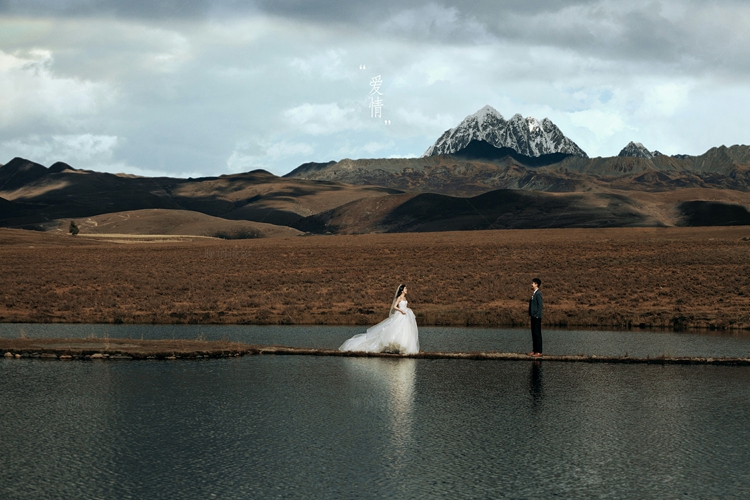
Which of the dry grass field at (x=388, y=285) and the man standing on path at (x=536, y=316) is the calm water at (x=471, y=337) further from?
the dry grass field at (x=388, y=285)

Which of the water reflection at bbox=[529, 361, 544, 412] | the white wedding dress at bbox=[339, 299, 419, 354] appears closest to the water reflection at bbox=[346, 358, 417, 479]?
the white wedding dress at bbox=[339, 299, 419, 354]

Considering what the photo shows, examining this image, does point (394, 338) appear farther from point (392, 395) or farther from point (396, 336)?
point (392, 395)

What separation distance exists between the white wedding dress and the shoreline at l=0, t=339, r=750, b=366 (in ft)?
1.28

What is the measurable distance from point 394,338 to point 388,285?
29.5 metres

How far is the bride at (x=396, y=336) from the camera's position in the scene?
24.0m

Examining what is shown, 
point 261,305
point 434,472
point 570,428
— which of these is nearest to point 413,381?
point 570,428

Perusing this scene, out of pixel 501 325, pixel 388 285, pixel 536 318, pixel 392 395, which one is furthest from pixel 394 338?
pixel 388 285

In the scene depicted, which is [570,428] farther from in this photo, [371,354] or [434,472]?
[371,354]

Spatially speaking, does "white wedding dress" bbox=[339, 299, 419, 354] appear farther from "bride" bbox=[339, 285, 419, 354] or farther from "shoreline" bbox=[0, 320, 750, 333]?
"shoreline" bbox=[0, 320, 750, 333]

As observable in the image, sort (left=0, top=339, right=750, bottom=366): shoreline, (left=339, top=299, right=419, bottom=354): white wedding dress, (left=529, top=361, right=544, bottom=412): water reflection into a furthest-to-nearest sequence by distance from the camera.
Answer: (left=339, top=299, right=419, bottom=354): white wedding dress
(left=0, top=339, right=750, bottom=366): shoreline
(left=529, top=361, right=544, bottom=412): water reflection

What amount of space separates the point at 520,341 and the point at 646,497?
18.2 metres

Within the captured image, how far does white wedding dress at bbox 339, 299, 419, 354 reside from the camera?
24.0m

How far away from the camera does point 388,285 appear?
5356cm

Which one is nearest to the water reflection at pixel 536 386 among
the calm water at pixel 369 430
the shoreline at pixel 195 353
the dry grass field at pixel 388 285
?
the calm water at pixel 369 430
